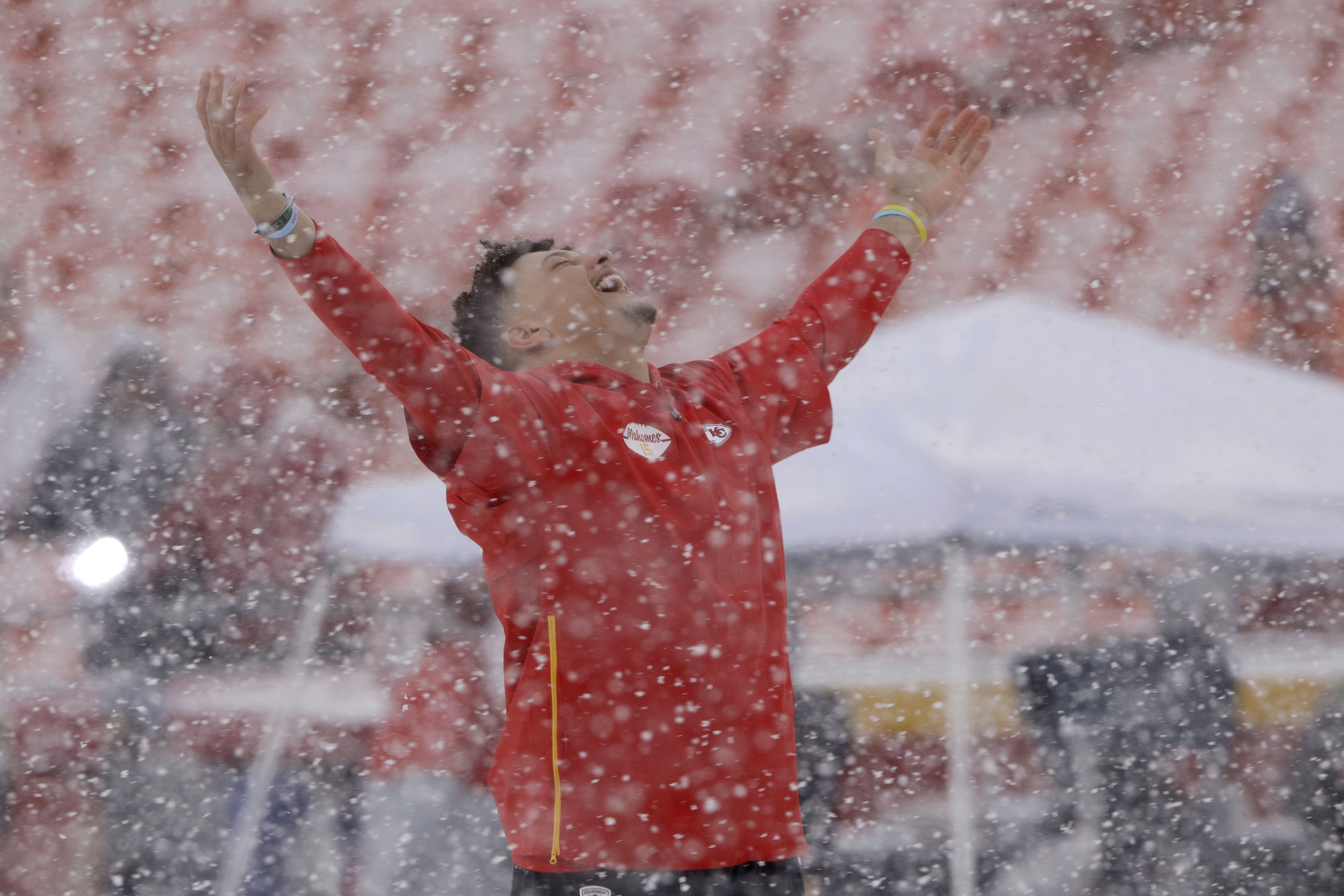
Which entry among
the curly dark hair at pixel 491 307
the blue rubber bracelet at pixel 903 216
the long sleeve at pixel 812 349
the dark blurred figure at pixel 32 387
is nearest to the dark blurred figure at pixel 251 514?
the dark blurred figure at pixel 32 387

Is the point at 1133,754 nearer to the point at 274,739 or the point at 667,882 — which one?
the point at 667,882

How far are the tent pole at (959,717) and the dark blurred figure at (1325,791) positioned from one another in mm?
485

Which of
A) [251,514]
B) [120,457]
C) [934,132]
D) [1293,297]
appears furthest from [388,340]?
[1293,297]

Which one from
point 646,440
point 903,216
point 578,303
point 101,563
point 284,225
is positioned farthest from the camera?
point 101,563

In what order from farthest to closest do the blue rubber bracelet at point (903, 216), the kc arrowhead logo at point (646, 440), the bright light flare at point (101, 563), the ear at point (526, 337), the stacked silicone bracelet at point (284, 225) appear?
the bright light flare at point (101, 563)
the blue rubber bracelet at point (903, 216)
the ear at point (526, 337)
the kc arrowhead logo at point (646, 440)
the stacked silicone bracelet at point (284, 225)

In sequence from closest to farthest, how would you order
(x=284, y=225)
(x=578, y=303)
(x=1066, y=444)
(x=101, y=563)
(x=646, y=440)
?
(x=284, y=225), (x=646, y=440), (x=578, y=303), (x=101, y=563), (x=1066, y=444)

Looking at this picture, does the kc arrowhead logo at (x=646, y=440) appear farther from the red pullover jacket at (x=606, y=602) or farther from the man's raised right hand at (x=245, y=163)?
the man's raised right hand at (x=245, y=163)

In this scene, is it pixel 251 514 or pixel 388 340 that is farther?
pixel 251 514

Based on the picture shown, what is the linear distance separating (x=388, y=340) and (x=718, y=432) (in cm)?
31

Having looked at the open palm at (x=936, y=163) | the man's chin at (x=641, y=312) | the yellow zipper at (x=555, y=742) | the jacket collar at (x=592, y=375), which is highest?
the open palm at (x=936, y=163)

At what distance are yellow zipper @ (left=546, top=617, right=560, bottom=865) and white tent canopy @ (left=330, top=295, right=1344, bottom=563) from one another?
0.69 m

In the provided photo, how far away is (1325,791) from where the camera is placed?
1.42 meters

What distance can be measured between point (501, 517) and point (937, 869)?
3.31 feet

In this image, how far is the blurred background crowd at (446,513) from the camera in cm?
140
